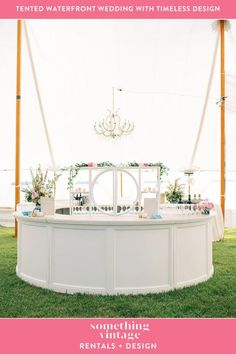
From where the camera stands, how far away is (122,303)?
433cm

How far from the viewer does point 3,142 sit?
13070mm

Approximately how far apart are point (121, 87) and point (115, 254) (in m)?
8.37

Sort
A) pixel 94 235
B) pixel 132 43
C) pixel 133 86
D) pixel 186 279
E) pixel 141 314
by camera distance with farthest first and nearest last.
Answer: pixel 133 86 < pixel 132 43 < pixel 186 279 < pixel 94 235 < pixel 141 314

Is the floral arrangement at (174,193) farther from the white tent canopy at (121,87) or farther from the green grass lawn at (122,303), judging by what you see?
the white tent canopy at (121,87)

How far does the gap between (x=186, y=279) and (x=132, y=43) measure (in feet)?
25.6

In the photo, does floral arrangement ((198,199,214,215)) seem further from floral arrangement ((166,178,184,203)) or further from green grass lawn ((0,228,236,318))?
floral arrangement ((166,178,184,203))

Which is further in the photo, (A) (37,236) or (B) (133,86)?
(B) (133,86)

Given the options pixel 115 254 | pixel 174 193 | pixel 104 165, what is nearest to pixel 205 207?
pixel 115 254

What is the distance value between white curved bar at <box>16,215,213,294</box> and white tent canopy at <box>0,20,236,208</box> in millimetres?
6240

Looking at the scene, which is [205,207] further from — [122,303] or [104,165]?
[122,303]

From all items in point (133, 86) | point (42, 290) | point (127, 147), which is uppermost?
point (133, 86)

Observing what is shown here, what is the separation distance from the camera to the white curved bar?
4680mm
